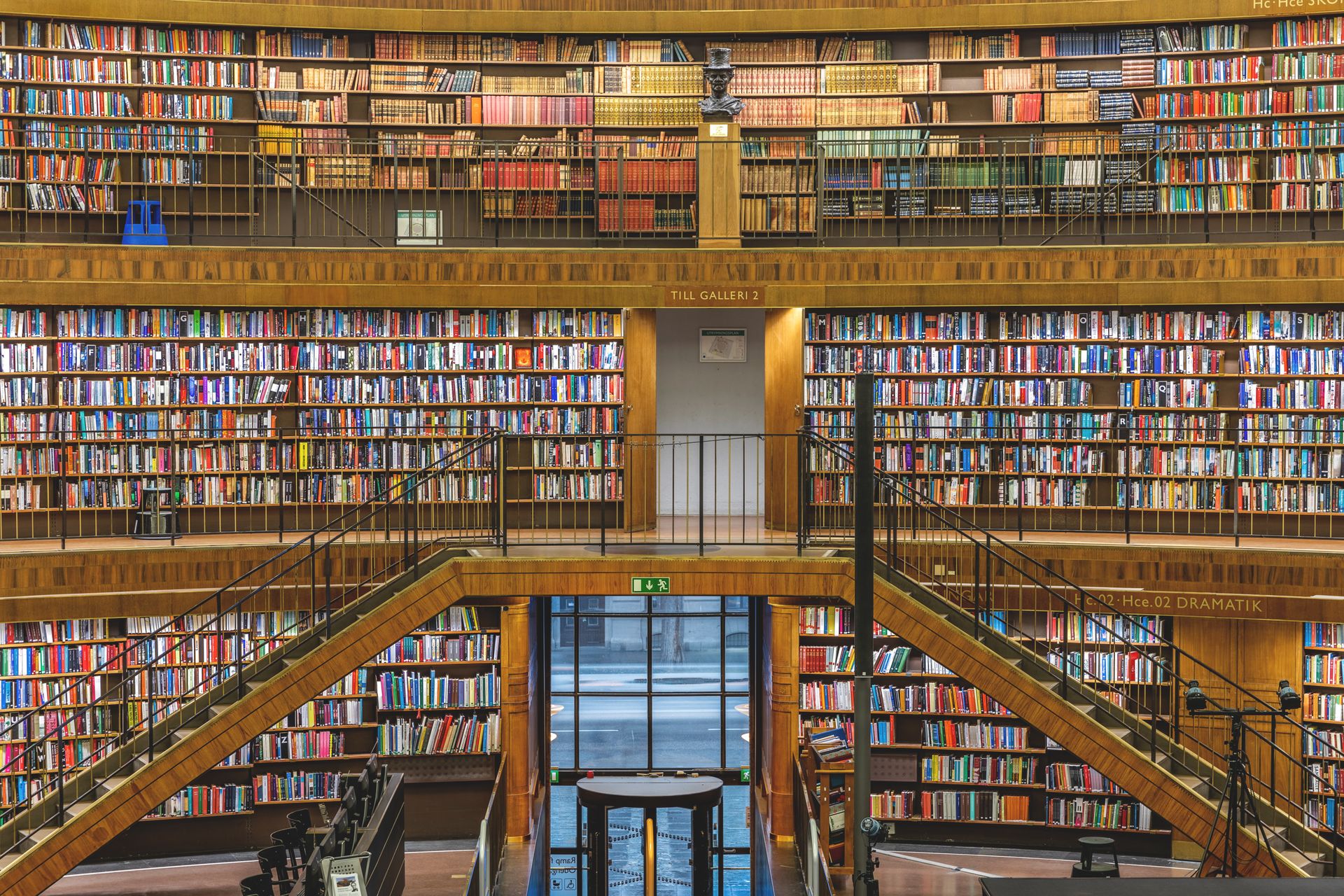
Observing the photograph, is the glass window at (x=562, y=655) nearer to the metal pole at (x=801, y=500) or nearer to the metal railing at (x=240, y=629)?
the metal railing at (x=240, y=629)

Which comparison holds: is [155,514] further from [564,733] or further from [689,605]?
[689,605]

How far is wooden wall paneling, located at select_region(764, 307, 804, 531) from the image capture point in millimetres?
9016

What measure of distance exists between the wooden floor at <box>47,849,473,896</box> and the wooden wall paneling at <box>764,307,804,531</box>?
Answer: 3.22 m

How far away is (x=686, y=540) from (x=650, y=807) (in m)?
1.74

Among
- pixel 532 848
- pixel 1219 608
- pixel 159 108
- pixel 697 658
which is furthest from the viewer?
pixel 697 658

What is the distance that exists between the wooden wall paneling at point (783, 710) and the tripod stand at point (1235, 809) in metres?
2.85

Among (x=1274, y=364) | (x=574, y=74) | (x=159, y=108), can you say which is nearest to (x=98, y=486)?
(x=159, y=108)

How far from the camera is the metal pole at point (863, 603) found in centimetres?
582

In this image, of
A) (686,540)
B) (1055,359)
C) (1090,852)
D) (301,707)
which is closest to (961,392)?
(1055,359)

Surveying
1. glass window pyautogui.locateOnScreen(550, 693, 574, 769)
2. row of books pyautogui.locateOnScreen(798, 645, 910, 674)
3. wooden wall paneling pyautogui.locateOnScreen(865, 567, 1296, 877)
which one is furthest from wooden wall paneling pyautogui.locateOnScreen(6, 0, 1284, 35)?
glass window pyautogui.locateOnScreen(550, 693, 574, 769)

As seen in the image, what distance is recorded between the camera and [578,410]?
912 cm

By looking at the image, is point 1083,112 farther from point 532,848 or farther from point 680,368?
point 532,848

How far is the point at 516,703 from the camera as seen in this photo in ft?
28.9

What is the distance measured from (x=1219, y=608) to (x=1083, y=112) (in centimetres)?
402
